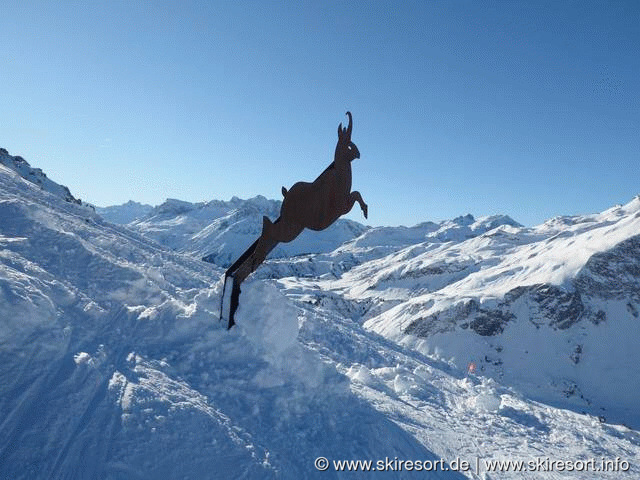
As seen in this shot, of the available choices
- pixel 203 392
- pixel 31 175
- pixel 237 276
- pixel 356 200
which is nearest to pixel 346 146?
pixel 356 200

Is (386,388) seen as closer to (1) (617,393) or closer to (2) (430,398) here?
(2) (430,398)

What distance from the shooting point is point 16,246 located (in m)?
9.96

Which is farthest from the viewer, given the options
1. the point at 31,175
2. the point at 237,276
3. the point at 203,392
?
the point at 31,175

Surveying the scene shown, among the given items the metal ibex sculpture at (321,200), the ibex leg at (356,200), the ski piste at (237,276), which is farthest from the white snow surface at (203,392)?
the ibex leg at (356,200)

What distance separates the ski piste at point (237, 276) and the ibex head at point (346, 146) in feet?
7.24

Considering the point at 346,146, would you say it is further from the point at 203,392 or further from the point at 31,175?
the point at 31,175

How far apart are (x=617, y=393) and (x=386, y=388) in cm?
5603

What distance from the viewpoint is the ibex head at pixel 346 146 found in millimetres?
7270

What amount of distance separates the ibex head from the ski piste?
7.24ft

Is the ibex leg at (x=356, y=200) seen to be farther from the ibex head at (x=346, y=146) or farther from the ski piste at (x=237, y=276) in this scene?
the ski piste at (x=237, y=276)

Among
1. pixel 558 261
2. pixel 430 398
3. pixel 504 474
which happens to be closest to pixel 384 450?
pixel 504 474

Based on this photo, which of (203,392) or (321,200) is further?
(321,200)

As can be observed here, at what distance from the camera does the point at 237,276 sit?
8.74 meters

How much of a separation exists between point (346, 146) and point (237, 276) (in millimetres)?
3532
